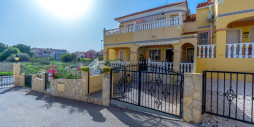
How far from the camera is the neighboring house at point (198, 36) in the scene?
7.08 metres

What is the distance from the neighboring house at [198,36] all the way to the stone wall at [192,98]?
15.6ft

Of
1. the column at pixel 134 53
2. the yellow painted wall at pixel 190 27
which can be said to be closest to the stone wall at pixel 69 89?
the column at pixel 134 53

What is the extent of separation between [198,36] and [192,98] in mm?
9482

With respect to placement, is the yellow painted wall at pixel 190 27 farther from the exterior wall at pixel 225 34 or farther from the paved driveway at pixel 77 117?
the paved driveway at pixel 77 117

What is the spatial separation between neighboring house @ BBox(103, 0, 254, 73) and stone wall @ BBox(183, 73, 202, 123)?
4.75 meters

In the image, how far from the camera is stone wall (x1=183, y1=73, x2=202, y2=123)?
3367 mm

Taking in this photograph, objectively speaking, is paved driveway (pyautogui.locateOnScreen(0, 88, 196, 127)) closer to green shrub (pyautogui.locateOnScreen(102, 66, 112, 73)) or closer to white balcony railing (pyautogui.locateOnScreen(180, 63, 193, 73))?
green shrub (pyautogui.locateOnScreen(102, 66, 112, 73))

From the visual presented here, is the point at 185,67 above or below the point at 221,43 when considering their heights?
below

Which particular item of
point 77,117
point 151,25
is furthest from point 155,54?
point 77,117

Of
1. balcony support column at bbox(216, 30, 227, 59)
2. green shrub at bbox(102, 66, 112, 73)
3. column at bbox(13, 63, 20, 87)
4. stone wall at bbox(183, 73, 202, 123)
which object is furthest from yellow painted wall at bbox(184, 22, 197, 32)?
column at bbox(13, 63, 20, 87)

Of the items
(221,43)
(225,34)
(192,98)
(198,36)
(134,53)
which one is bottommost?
(192,98)

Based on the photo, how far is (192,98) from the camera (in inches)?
136

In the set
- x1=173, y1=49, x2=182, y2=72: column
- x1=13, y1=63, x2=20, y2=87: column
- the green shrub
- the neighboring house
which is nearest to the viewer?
the green shrub

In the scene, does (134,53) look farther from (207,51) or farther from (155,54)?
(207,51)
